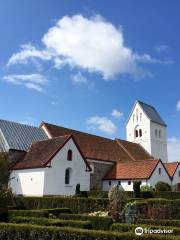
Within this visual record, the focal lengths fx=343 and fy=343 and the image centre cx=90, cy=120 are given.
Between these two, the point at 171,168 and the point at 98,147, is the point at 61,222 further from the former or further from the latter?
the point at 171,168

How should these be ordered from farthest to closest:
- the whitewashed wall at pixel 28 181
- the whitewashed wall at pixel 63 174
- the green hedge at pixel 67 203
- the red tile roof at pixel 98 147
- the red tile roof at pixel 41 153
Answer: the red tile roof at pixel 98 147
the red tile roof at pixel 41 153
the whitewashed wall at pixel 63 174
the whitewashed wall at pixel 28 181
the green hedge at pixel 67 203

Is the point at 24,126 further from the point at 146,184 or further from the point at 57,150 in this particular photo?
the point at 146,184

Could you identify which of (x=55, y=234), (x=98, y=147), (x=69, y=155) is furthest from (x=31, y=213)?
(x=98, y=147)

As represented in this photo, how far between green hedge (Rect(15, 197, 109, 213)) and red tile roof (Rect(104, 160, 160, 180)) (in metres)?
14.2

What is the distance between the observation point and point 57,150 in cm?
3294

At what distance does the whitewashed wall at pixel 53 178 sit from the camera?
31.7 meters

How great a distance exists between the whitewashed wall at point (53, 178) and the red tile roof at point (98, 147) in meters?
5.07

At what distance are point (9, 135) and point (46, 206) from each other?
11960 mm

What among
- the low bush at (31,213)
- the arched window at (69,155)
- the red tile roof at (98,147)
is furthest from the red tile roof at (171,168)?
the low bush at (31,213)

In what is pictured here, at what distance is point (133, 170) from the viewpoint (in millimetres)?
39531

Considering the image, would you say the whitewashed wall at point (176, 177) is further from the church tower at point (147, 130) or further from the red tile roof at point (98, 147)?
the church tower at point (147, 130)

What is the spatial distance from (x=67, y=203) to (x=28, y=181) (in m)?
8.09

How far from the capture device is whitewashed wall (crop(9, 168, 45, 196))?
31.6 metres

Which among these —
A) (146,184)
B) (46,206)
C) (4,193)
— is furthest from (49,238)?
(146,184)
